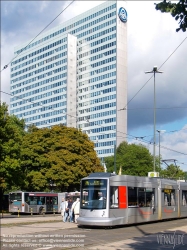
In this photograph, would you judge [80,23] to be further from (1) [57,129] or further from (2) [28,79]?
(1) [57,129]

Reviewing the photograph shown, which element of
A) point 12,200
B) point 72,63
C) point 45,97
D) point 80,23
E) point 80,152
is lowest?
point 12,200

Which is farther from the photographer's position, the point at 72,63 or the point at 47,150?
the point at 72,63

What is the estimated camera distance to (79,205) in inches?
925

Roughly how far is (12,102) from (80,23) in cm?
3616

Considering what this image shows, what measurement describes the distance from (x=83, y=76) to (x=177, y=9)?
121 m

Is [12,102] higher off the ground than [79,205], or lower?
higher

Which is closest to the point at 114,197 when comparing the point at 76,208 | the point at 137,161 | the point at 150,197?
the point at 76,208

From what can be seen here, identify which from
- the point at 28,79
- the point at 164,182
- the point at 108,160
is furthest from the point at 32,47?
→ the point at 164,182

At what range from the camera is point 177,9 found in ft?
23.4

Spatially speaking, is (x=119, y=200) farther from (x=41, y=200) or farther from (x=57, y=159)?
(x=57, y=159)

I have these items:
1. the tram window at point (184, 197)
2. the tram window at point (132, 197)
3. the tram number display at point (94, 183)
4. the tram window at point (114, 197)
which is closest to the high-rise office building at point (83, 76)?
the tram window at point (184, 197)

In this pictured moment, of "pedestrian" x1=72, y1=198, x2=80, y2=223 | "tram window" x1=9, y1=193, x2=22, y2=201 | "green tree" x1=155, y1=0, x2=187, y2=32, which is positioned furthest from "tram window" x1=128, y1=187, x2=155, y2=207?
"tram window" x1=9, y1=193, x2=22, y2=201

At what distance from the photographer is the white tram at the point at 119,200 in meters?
21.9

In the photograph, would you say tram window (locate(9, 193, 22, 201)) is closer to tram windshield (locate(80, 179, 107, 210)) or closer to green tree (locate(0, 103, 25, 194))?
green tree (locate(0, 103, 25, 194))
